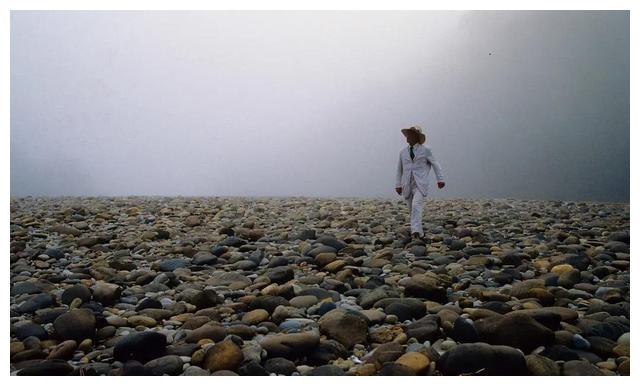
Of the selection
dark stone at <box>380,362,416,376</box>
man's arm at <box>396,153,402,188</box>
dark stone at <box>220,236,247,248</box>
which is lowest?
dark stone at <box>380,362,416,376</box>

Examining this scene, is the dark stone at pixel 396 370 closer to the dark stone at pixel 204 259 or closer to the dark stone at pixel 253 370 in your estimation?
the dark stone at pixel 253 370

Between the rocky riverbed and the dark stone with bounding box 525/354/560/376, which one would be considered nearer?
the dark stone with bounding box 525/354/560/376

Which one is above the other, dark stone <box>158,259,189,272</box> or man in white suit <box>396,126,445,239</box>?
man in white suit <box>396,126,445,239</box>

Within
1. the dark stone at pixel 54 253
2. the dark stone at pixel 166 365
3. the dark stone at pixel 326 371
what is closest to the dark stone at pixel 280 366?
the dark stone at pixel 326 371

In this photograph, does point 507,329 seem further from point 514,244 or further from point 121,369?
point 514,244

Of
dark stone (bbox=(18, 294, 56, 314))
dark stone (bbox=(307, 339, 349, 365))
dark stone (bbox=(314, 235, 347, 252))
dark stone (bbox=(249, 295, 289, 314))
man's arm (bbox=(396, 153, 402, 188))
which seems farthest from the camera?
man's arm (bbox=(396, 153, 402, 188))

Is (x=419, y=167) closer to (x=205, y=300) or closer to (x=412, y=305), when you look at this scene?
(x=412, y=305)

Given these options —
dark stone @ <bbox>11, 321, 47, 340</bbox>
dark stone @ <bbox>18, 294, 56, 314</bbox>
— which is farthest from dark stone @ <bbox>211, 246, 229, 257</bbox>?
dark stone @ <bbox>11, 321, 47, 340</bbox>

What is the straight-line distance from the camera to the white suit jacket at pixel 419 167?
8375mm

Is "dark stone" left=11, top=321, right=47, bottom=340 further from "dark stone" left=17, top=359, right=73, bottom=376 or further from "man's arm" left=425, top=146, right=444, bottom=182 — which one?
"man's arm" left=425, top=146, right=444, bottom=182

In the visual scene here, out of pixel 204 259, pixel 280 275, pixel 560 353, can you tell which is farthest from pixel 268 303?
pixel 560 353

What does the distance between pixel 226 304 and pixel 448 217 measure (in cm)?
768

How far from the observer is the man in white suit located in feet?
27.4

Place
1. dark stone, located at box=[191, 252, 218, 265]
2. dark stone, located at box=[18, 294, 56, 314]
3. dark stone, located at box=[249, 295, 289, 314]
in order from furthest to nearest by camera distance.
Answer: dark stone, located at box=[191, 252, 218, 265] < dark stone, located at box=[18, 294, 56, 314] < dark stone, located at box=[249, 295, 289, 314]
